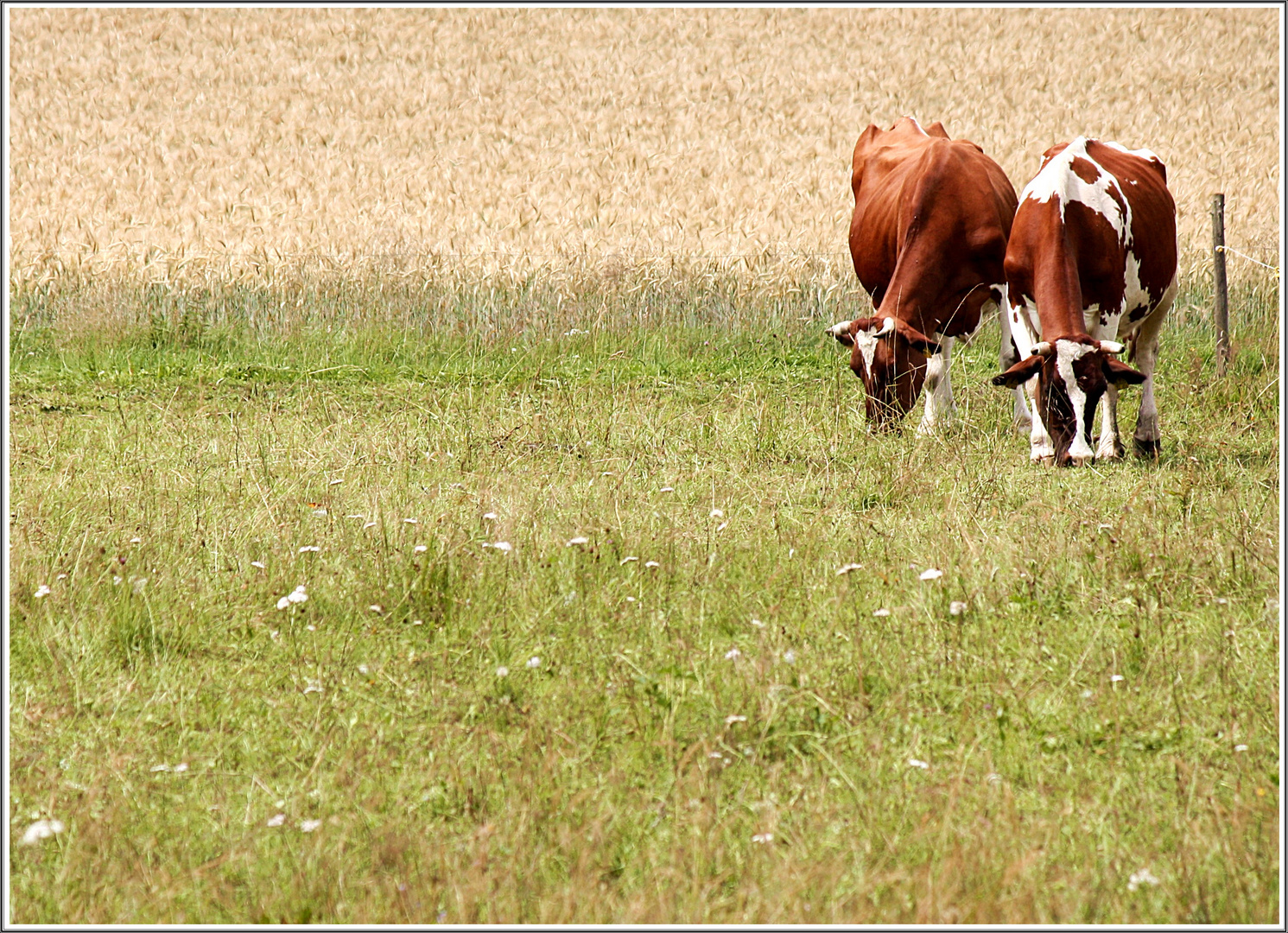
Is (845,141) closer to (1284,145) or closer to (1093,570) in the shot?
(1284,145)

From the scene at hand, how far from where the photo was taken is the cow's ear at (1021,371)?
22.3 feet

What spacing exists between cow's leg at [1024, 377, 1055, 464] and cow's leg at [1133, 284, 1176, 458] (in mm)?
630

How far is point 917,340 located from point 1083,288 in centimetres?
105

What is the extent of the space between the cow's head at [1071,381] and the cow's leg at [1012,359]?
1.48 m

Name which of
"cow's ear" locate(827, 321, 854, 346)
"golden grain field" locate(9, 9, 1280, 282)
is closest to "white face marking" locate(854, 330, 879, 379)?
"cow's ear" locate(827, 321, 854, 346)

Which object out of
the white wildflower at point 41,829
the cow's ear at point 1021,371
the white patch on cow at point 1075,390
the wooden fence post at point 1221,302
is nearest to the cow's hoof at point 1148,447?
the white patch on cow at point 1075,390

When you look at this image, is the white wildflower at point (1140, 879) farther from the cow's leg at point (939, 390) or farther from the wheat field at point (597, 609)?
the cow's leg at point (939, 390)

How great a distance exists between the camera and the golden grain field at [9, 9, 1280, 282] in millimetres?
14773

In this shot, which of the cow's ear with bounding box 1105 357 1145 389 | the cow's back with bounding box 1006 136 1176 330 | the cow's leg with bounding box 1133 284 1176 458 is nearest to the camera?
the cow's ear with bounding box 1105 357 1145 389

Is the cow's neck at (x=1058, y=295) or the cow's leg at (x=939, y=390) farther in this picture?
the cow's leg at (x=939, y=390)

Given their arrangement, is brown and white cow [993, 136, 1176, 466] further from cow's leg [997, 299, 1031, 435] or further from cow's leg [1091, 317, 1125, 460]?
cow's leg [997, 299, 1031, 435]

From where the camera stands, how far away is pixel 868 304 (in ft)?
40.9

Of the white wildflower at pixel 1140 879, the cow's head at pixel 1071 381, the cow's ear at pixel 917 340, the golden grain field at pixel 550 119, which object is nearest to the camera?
the white wildflower at pixel 1140 879

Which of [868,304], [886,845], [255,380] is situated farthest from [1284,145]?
[255,380]
